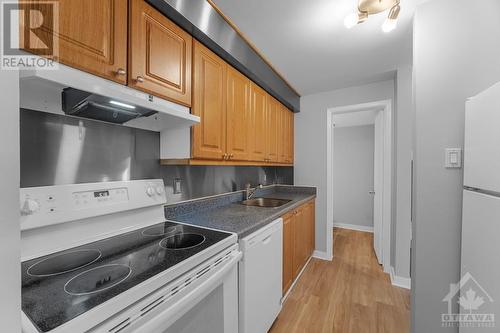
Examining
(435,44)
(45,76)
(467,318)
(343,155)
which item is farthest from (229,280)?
(343,155)

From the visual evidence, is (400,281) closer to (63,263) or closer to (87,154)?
(63,263)

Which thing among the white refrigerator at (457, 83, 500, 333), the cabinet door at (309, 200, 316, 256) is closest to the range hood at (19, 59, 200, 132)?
the white refrigerator at (457, 83, 500, 333)

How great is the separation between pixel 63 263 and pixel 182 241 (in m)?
0.49

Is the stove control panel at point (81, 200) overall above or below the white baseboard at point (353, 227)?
above

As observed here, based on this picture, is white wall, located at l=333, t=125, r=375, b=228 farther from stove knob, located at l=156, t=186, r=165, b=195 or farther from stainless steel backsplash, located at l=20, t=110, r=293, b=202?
stove knob, located at l=156, t=186, r=165, b=195

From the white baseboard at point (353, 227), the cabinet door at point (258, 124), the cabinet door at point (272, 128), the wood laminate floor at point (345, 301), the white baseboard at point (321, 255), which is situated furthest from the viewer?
→ the white baseboard at point (353, 227)

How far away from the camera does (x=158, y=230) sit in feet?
4.05

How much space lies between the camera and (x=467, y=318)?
1.06m

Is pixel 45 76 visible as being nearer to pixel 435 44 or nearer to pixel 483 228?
pixel 483 228

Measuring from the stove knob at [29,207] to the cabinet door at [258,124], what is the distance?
151cm

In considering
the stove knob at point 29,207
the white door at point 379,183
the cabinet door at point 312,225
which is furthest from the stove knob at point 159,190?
the white door at point 379,183

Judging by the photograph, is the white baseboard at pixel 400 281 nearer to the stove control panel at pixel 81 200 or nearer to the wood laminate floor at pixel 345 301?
the wood laminate floor at pixel 345 301

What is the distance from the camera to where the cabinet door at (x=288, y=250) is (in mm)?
1925

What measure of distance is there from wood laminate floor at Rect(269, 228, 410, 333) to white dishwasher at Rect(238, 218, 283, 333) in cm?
31
